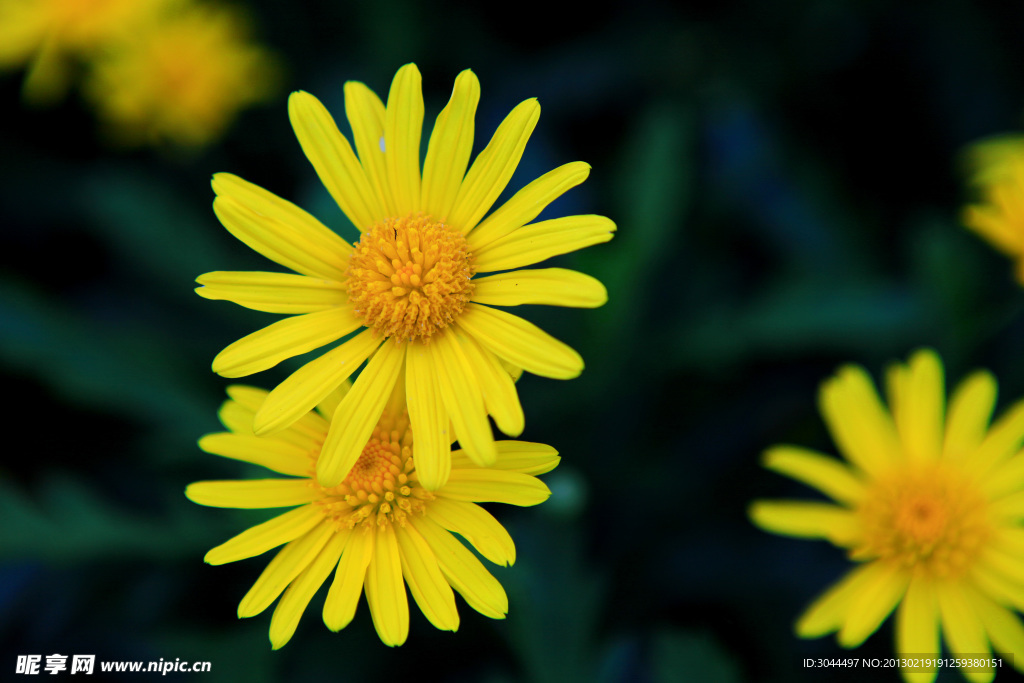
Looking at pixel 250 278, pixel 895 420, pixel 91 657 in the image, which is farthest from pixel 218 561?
pixel 895 420

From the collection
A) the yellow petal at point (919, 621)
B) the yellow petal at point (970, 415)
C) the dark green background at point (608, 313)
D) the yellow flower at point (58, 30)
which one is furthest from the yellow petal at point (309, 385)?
the yellow flower at point (58, 30)

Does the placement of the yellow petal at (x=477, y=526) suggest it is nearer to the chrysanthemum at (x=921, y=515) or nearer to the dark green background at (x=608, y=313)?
the dark green background at (x=608, y=313)

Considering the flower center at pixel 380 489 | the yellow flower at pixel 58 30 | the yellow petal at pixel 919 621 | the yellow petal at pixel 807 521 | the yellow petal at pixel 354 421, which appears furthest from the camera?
the yellow flower at pixel 58 30

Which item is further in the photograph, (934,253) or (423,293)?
(934,253)

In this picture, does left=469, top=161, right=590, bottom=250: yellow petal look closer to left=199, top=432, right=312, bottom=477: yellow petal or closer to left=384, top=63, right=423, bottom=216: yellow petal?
left=384, top=63, right=423, bottom=216: yellow petal

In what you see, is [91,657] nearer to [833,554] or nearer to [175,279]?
[175,279]
